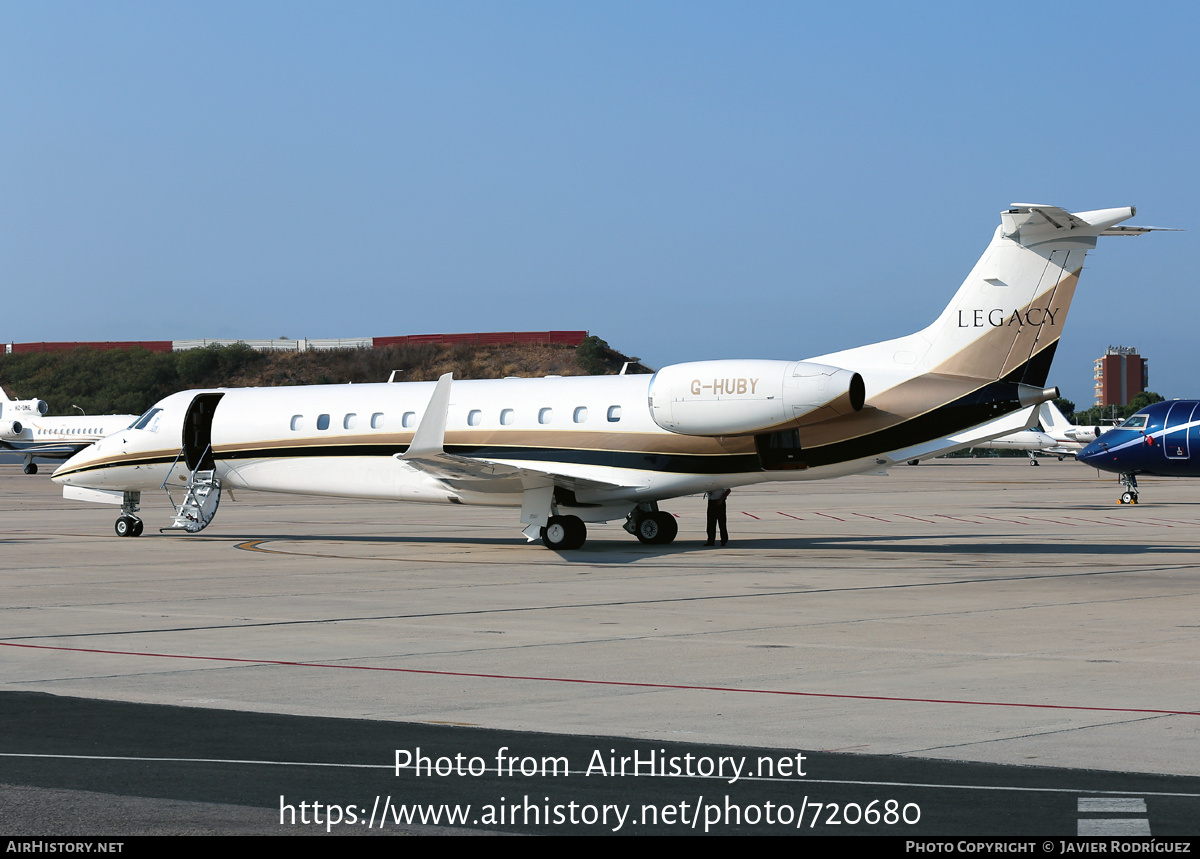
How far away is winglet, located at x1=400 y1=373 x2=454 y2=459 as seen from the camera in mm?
20469

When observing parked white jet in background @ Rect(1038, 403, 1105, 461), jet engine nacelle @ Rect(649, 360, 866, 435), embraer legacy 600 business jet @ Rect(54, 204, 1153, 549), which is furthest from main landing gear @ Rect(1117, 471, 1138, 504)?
parked white jet in background @ Rect(1038, 403, 1105, 461)

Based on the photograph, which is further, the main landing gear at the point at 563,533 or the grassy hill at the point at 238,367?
the grassy hill at the point at 238,367

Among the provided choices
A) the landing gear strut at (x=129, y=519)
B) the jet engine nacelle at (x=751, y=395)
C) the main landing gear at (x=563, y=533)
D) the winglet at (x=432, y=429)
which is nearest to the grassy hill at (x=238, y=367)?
the landing gear strut at (x=129, y=519)

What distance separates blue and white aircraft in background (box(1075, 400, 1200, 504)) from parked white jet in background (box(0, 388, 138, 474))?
4913 centimetres

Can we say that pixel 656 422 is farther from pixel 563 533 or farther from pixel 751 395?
pixel 563 533

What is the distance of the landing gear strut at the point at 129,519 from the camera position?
26.8 meters

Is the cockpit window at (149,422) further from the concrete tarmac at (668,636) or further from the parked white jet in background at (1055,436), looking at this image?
the parked white jet in background at (1055,436)

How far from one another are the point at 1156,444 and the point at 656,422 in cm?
2003

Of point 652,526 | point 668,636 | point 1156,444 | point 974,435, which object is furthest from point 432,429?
point 1156,444

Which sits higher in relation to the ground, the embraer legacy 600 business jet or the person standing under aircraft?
the embraer legacy 600 business jet

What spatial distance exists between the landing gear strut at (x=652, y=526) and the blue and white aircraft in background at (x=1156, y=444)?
712 inches

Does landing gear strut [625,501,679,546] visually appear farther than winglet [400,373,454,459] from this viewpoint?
Yes

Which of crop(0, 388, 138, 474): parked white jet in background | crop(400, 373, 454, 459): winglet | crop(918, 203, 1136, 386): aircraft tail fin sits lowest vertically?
crop(0, 388, 138, 474): parked white jet in background

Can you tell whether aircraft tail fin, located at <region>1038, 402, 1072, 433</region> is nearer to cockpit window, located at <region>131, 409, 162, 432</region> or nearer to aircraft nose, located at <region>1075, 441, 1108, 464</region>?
aircraft nose, located at <region>1075, 441, 1108, 464</region>
